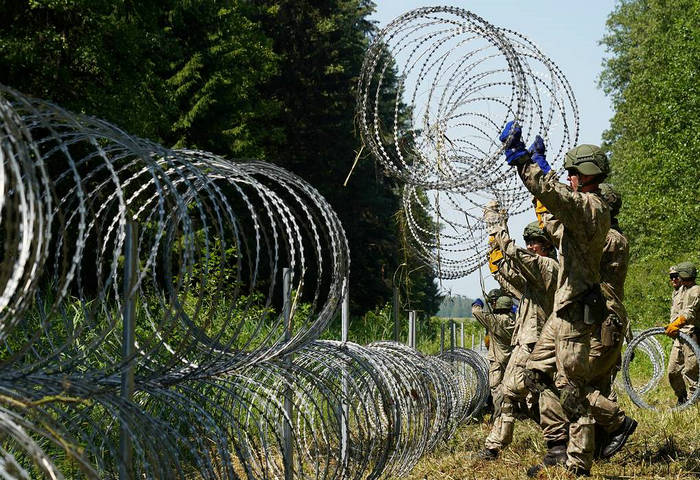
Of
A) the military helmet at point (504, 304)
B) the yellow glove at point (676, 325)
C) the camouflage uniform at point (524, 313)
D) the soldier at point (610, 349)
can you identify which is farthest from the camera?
the yellow glove at point (676, 325)

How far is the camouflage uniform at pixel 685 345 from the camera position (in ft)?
42.3

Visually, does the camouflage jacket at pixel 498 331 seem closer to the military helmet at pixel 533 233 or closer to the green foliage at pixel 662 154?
the military helmet at pixel 533 233

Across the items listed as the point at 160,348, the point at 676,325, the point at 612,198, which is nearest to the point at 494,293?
the point at 676,325

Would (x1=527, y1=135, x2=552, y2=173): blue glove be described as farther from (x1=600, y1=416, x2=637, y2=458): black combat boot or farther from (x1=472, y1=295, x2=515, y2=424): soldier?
(x1=472, y1=295, x2=515, y2=424): soldier

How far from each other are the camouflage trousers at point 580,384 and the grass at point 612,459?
0.93 ft

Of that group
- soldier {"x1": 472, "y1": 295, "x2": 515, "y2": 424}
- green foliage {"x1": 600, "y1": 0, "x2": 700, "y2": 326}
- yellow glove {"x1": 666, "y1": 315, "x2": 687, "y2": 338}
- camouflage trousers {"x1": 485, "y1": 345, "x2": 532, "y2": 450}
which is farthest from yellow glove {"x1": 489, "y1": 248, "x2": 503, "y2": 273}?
green foliage {"x1": 600, "y1": 0, "x2": 700, "y2": 326}

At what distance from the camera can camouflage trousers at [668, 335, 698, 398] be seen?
43.4 feet

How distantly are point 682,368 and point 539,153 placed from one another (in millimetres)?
7110

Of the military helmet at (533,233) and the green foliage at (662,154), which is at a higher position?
the green foliage at (662,154)

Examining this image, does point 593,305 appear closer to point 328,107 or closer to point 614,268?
point 614,268

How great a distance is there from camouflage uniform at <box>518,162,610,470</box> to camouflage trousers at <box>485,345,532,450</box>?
4.15ft

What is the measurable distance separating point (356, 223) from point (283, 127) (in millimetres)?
4154

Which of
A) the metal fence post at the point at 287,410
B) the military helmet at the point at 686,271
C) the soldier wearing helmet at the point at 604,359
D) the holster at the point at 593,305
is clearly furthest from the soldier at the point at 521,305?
the military helmet at the point at 686,271

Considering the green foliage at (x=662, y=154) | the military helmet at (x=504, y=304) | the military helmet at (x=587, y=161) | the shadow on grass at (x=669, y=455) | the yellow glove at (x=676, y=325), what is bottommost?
the shadow on grass at (x=669, y=455)
